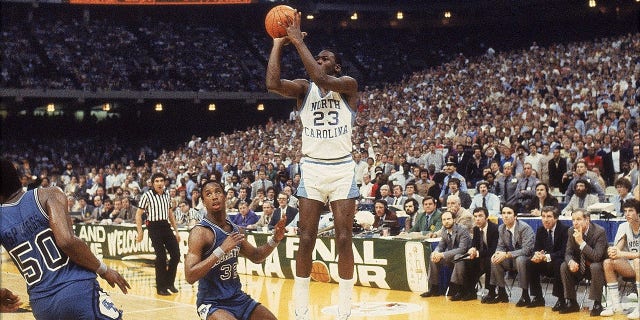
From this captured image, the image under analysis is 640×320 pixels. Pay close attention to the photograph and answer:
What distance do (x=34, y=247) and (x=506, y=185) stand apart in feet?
34.0

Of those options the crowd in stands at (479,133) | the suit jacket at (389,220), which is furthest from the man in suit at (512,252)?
the crowd in stands at (479,133)

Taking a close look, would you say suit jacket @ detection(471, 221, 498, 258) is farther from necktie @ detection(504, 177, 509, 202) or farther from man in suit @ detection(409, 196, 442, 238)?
necktie @ detection(504, 177, 509, 202)

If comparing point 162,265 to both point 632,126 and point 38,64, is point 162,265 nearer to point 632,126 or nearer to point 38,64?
point 632,126

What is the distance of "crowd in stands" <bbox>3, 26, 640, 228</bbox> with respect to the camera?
573 inches

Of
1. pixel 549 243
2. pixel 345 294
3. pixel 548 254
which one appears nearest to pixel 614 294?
pixel 548 254

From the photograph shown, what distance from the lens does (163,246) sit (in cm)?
1112

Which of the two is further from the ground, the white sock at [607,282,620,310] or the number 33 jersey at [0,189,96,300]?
the number 33 jersey at [0,189,96,300]

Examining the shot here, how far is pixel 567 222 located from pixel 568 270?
2146 mm

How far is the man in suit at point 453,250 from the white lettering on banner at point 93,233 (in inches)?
345

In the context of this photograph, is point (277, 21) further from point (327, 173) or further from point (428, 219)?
point (428, 219)

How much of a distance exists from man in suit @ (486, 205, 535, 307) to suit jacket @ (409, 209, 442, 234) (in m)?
1.49

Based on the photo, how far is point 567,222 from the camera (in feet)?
37.1

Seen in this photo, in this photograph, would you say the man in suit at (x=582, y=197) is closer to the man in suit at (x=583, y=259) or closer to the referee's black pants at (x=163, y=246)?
the man in suit at (x=583, y=259)

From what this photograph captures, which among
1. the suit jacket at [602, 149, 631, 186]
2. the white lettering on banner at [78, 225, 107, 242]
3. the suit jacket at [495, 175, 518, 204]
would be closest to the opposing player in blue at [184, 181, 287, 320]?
the suit jacket at [495, 175, 518, 204]
